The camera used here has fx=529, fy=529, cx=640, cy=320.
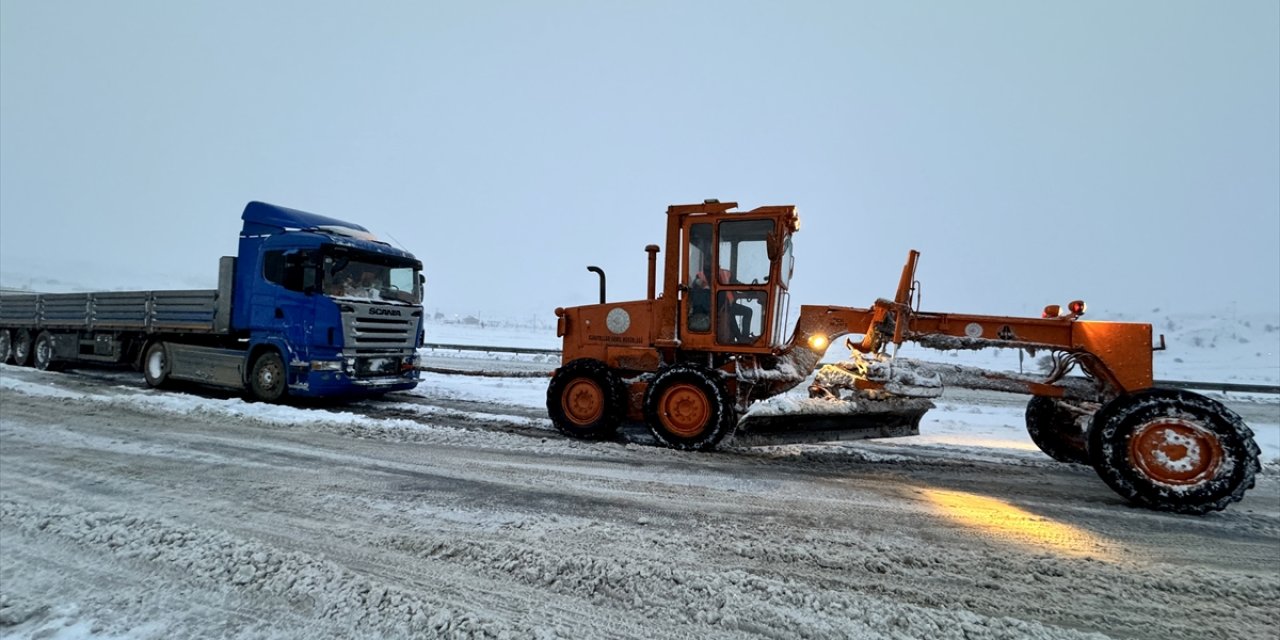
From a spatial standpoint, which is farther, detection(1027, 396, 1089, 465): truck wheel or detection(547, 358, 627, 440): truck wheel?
detection(547, 358, 627, 440): truck wheel

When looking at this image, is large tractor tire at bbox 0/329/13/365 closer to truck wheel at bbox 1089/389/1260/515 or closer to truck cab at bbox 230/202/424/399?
truck cab at bbox 230/202/424/399

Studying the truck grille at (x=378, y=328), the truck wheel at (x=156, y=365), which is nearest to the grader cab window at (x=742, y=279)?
the truck grille at (x=378, y=328)

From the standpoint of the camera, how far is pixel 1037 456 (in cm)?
627

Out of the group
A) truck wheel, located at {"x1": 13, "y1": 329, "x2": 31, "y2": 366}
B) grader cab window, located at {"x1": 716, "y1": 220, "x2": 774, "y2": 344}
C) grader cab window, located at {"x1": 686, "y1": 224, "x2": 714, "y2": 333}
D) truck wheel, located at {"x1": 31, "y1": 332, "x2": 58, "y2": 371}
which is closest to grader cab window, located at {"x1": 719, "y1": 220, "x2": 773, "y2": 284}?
grader cab window, located at {"x1": 716, "y1": 220, "x2": 774, "y2": 344}

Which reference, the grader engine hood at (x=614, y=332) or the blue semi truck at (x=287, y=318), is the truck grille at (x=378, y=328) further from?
the grader engine hood at (x=614, y=332)

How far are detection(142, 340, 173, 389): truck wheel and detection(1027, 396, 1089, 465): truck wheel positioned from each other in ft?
44.8

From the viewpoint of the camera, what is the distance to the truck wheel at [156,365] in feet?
31.8

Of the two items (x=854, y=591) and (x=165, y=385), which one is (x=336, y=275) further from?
(x=854, y=591)

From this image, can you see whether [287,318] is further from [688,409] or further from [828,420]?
[828,420]

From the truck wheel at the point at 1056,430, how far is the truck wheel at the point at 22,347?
20.0 meters

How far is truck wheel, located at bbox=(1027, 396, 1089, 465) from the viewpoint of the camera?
220 inches

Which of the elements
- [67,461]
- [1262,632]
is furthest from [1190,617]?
[67,461]

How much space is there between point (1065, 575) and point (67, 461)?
7.65 meters

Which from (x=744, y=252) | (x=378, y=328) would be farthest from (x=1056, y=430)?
(x=378, y=328)
